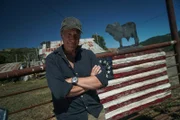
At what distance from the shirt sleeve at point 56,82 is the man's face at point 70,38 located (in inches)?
12.8

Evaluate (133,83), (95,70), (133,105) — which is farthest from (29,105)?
(95,70)

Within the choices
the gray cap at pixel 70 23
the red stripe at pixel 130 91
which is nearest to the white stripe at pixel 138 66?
the red stripe at pixel 130 91

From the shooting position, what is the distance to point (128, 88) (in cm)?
340

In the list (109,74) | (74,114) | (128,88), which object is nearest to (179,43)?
(128,88)

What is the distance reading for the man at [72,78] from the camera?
1964mm

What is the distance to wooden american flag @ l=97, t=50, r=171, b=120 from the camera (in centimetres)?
318

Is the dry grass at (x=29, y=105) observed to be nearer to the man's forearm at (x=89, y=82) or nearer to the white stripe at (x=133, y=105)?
the white stripe at (x=133, y=105)

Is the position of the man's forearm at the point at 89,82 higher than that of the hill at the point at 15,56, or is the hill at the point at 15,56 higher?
the hill at the point at 15,56

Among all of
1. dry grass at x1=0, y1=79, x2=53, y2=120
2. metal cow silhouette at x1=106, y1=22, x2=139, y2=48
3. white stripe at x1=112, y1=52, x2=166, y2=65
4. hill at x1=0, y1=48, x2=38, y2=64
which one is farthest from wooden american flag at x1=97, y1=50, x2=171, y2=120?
hill at x1=0, y1=48, x2=38, y2=64

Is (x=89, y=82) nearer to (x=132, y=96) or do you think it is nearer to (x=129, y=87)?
(x=129, y=87)

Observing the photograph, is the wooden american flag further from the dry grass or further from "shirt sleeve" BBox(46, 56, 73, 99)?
the dry grass

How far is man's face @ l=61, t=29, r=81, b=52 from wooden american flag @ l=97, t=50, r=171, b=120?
1013mm

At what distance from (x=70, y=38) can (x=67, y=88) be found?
2.23 ft

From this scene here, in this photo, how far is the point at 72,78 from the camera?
204 centimetres
